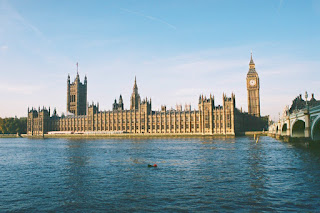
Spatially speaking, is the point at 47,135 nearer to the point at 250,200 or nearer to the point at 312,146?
the point at 312,146

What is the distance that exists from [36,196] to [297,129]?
6535cm

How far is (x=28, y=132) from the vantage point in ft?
587

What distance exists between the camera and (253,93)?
16350cm

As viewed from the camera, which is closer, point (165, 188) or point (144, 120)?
point (165, 188)

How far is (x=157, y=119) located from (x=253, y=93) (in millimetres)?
62908

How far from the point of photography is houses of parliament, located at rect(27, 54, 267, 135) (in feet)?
416

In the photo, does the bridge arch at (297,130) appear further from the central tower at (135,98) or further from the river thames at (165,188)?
the central tower at (135,98)

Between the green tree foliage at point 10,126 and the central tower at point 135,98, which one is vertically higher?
the central tower at point 135,98

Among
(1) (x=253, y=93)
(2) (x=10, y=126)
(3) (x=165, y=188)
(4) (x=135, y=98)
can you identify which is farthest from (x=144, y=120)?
(3) (x=165, y=188)

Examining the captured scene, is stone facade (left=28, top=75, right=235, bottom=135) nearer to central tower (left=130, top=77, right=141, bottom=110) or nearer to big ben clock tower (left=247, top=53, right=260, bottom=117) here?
central tower (left=130, top=77, right=141, bottom=110)

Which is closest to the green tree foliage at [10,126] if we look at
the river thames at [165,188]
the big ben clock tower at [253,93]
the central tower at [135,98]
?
the central tower at [135,98]

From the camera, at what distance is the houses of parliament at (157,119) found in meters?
127

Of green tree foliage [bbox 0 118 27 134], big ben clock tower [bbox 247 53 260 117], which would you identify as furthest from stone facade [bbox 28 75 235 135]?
big ben clock tower [bbox 247 53 260 117]

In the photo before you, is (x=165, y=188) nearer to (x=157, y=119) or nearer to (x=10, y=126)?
(x=157, y=119)
